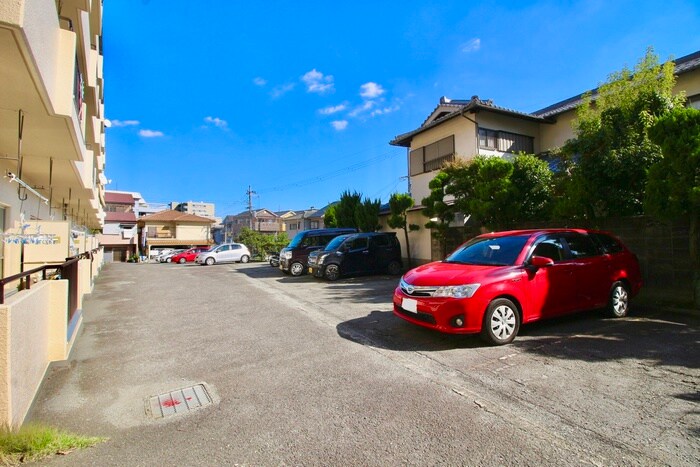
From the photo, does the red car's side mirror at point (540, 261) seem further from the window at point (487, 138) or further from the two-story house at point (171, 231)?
the two-story house at point (171, 231)

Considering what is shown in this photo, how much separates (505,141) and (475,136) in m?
1.69

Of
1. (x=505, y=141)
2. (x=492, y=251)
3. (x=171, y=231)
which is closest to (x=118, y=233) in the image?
(x=171, y=231)

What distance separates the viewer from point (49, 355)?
4.01 metres

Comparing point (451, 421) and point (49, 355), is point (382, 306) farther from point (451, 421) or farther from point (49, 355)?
point (49, 355)

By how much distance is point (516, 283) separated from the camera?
4.59 meters

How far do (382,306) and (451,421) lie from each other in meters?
4.49

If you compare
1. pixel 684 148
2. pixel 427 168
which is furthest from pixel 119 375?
pixel 427 168

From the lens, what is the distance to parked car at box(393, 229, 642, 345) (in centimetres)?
434

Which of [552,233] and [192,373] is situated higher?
[552,233]

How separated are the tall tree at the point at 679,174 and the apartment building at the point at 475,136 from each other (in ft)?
21.4

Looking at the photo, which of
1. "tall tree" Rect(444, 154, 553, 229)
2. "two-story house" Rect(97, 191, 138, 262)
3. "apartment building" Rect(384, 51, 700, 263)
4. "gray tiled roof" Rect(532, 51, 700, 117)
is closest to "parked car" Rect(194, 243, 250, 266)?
"apartment building" Rect(384, 51, 700, 263)

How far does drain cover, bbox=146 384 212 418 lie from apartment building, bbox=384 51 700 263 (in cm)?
1096

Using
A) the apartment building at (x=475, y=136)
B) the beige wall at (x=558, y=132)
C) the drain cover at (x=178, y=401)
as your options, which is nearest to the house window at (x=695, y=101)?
the apartment building at (x=475, y=136)

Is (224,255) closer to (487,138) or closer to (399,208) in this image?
(399,208)
